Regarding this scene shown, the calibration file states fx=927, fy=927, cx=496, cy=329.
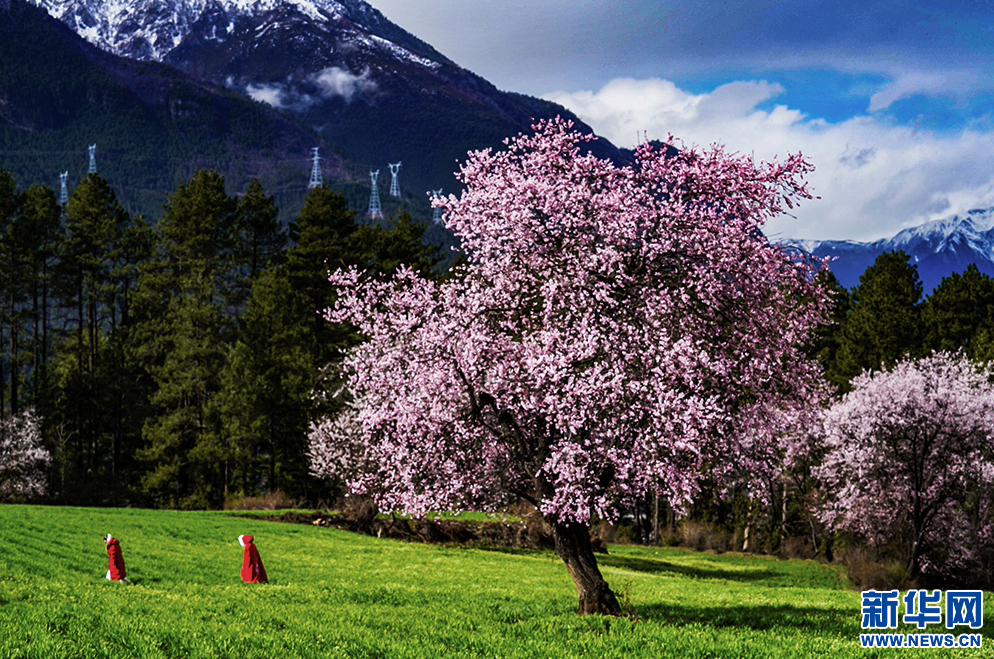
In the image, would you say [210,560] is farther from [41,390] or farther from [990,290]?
[990,290]

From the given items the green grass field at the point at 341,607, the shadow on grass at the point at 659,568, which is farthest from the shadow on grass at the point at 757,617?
the shadow on grass at the point at 659,568

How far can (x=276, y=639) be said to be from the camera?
13.4 metres

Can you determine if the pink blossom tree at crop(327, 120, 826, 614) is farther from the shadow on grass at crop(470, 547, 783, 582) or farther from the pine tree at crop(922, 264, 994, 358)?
the pine tree at crop(922, 264, 994, 358)

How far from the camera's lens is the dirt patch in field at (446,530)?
1672 inches

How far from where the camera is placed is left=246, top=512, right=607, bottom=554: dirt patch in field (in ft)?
Answer: 139

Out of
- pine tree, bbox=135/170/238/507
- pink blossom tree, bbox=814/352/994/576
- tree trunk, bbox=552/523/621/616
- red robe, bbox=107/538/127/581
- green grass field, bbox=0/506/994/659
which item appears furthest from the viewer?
pine tree, bbox=135/170/238/507

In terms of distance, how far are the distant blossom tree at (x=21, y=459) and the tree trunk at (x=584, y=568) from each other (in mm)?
45165

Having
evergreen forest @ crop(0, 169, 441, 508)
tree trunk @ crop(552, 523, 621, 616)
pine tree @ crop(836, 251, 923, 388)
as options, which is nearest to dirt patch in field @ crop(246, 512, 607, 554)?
evergreen forest @ crop(0, 169, 441, 508)

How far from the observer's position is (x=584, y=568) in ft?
55.2

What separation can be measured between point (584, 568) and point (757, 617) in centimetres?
406

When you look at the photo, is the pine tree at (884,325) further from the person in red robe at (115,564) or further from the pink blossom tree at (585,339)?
the person in red robe at (115,564)

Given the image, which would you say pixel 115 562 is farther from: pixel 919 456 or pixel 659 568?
pixel 919 456

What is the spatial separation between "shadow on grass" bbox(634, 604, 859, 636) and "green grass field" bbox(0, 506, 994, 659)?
2.4 inches

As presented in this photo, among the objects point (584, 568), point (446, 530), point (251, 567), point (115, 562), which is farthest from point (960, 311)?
point (115, 562)
